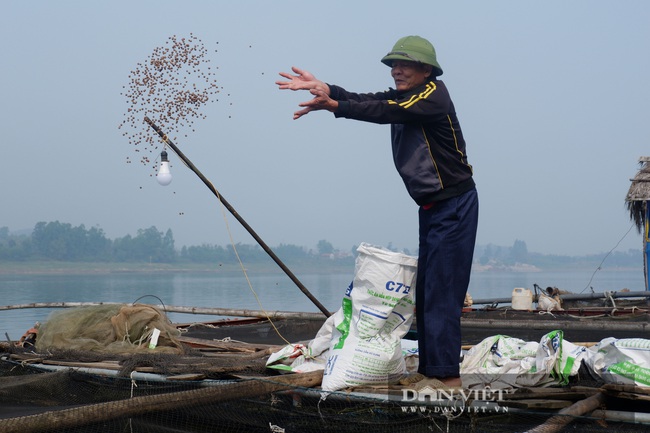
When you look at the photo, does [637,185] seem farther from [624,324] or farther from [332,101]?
[332,101]

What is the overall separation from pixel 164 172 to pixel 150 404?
307cm

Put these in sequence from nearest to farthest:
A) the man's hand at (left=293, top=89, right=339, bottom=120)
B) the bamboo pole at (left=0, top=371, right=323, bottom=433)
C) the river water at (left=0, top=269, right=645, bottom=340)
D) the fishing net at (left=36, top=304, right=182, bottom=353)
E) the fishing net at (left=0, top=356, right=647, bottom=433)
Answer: the bamboo pole at (left=0, top=371, right=323, bottom=433), the fishing net at (left=0, top=356, right=647, bottom=433), the man's hand at (left=293, top=89, right=339, bottom=120), the fishing net at (left=36, top=304, right=182, bottom=353), the river water at (left=0, top=269, right=645, bottom=340)

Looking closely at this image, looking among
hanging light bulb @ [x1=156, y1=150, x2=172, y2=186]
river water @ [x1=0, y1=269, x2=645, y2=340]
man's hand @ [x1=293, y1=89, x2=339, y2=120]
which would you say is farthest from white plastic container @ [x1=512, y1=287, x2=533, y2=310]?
man's hand @ [x1=293, y1=89, x2=339, y2=120]

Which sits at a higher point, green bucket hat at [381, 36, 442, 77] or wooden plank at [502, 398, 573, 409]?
green bucket hat at [381, 36, 442, 77]

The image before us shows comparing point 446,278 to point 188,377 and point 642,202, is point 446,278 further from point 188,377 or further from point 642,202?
point 642,202

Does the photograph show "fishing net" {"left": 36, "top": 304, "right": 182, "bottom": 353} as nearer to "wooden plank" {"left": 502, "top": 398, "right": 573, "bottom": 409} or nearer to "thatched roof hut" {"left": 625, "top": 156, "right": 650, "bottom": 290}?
"wooden plank" {"left": 502, "top": 398, "right": 573, "bottom": 409}

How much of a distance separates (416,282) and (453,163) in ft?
1.94

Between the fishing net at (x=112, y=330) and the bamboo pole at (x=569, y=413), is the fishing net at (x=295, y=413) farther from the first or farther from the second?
the fishing net at (x=112, y=330)

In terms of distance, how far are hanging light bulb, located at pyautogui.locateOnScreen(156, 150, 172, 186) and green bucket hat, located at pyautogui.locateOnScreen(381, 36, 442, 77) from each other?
2.52 m

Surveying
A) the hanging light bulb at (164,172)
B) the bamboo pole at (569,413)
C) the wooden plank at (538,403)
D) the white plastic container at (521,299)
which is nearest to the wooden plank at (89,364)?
the hanging light bulb at (164,172)

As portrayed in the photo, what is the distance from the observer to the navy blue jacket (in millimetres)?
3791

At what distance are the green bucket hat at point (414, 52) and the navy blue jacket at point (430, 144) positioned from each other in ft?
0.37

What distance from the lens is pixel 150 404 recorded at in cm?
323

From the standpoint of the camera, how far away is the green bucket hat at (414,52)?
3891mm
